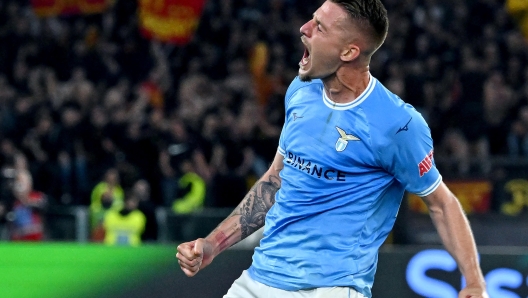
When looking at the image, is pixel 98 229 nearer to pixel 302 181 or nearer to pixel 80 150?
pixel 80 150

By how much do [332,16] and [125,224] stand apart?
6692 mm

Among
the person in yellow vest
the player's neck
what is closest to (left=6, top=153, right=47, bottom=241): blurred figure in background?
the person in yellow vest

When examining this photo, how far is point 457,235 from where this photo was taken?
11.6 ft

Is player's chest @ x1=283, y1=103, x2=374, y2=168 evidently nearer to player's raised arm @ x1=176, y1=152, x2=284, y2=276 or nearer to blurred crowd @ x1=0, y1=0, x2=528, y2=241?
player's raised arm @ x1=176, y1=152, x2=284, y2=276

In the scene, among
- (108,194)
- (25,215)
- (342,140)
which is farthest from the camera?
(108,194)

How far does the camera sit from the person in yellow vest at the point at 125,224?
32.6 ft

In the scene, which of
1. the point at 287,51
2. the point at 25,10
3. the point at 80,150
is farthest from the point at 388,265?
the point at 25,10

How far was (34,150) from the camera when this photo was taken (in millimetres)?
11914

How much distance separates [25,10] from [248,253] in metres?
9.81

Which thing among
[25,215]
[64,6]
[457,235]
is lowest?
[25,215]

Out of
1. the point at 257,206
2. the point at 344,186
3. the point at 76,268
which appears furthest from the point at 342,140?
the point at 76,268

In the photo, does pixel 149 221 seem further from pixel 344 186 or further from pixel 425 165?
pixel 425 165

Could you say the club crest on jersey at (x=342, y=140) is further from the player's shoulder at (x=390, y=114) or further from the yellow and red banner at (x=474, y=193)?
the yellow and red banner at (x=474, y=193)

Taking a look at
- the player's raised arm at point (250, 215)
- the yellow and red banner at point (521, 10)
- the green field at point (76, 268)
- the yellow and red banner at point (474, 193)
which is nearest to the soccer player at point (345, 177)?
the player's raised arm at point (250, 215)
